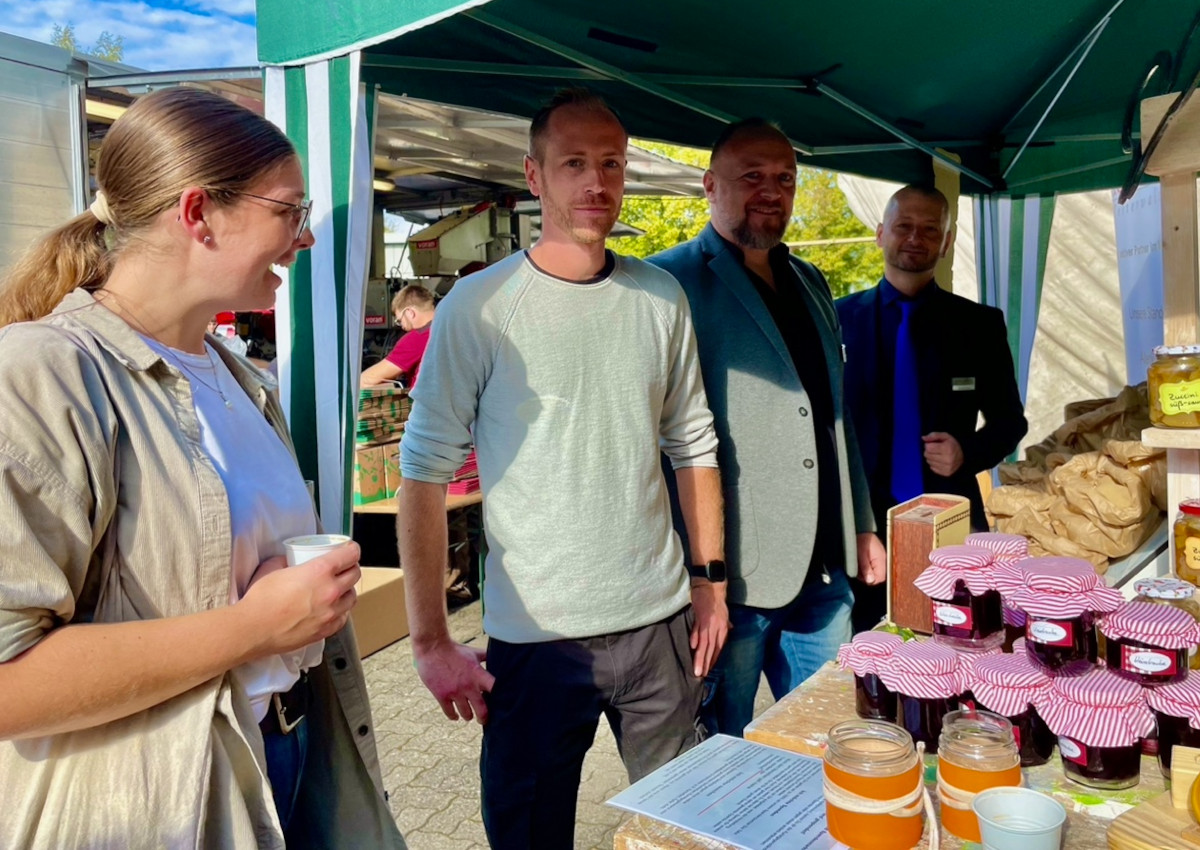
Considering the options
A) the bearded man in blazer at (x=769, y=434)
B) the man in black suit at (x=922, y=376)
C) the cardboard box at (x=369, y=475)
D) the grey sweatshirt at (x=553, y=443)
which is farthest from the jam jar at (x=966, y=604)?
the cardboard box at (x=369, y=475)

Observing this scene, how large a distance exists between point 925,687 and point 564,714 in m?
0.87

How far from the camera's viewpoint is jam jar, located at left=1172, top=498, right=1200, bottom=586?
1.70m

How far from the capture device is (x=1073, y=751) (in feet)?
4.02

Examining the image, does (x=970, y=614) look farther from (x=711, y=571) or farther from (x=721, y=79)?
(x=721, y=79)

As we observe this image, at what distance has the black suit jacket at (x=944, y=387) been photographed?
3.15 m

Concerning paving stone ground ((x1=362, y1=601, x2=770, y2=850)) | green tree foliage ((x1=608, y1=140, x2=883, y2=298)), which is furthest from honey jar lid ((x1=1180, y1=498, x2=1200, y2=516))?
green tree foliage ((x1=608, y1=140, x2=883, y2=298))

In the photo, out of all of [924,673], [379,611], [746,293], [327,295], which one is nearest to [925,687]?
[924,673]

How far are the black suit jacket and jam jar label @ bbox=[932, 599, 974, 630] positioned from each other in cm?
159

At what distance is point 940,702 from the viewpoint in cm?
133

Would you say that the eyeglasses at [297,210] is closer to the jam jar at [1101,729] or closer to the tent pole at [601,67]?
the tent pole at [601,67]

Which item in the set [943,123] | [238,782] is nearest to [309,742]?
[238,782]

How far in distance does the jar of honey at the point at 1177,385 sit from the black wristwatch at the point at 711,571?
0.98 meters

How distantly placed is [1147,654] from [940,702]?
28 centimetres

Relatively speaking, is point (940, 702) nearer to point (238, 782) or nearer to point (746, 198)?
point (238, 782)
